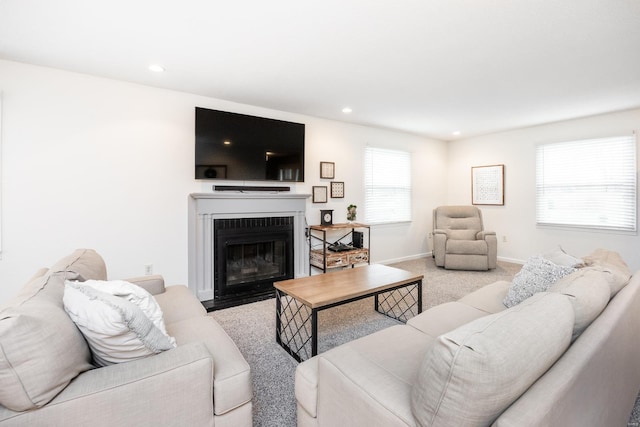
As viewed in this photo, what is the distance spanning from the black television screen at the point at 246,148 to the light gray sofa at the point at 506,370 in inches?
108

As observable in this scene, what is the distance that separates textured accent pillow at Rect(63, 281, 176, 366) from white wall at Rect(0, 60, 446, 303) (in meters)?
2.05

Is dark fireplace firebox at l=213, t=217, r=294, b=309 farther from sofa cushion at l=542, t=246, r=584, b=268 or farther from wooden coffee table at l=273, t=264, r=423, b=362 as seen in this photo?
sofa cushion at l=542, t=246, r=584, b=268

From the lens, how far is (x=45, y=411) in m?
0.98

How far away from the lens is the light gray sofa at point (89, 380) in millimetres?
951

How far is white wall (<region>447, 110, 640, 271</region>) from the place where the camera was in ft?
13.9

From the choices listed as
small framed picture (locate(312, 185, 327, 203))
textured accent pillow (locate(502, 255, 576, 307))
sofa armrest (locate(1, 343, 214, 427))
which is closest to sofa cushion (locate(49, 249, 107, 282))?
sofa armrest (locate(1, 343, 214, 427))

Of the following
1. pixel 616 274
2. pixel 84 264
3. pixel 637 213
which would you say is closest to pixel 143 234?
pixel 84 264

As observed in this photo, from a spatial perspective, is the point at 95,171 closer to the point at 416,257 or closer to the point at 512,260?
the point at 416,257

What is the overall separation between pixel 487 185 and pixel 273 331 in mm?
4885

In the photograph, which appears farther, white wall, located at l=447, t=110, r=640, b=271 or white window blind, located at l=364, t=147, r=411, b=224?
white window blind, located at l=364, t=147, r=411, b=224

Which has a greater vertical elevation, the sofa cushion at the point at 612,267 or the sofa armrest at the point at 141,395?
the sofa cushion at the point at 612,267

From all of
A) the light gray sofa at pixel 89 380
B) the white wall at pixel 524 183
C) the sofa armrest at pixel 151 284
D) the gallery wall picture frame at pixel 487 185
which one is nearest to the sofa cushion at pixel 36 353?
the light gray sofa at pixel 89 380

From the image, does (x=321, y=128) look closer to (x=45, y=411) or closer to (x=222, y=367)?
(x=222, y=367)

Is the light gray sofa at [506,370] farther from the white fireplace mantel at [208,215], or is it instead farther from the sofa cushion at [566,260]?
the white fireplace mantel at [208,215]
